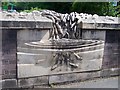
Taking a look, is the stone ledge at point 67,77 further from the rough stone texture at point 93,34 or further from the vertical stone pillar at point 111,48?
the rough stone texture at point 93,34

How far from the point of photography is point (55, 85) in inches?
227

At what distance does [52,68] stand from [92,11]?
6.77 metres

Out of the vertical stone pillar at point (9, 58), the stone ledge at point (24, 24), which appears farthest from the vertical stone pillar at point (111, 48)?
the vertical stone pillar at point (9, 58)

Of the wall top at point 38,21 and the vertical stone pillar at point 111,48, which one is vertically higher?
the wall top at point 38,21

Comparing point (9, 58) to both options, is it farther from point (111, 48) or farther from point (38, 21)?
point (111, 48)

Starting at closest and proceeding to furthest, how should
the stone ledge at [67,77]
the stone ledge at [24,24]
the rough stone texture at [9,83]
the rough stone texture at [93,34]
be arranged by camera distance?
the stone ledge at [24,24] < the rough stone texture at [9,83] < the stone ledge at [67,77] < the rough stone texture at [93,34]

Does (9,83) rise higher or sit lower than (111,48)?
lower

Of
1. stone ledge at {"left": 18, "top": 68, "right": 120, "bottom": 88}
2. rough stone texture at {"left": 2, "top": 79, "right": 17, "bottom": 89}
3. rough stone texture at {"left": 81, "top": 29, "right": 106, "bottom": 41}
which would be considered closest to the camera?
rough stone texture at {"left": 2, "top": 79, "right": 17, "bottom": 89}

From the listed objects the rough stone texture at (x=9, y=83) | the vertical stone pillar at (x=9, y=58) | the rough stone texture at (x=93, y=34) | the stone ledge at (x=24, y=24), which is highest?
the stone ledge at (x=24, y=24)

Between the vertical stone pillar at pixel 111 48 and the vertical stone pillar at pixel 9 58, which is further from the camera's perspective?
the vertical stone pillar at pixel 111 48

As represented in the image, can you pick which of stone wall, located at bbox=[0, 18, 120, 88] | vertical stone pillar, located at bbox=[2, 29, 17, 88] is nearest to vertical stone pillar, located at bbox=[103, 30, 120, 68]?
stone wall, located at bbox=[0, 18, 120, 88]

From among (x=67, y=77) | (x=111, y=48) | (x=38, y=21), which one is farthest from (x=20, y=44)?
(x=111, y=48)

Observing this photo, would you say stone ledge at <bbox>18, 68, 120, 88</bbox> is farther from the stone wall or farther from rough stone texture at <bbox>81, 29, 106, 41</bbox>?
rough stone texture at <bbox>81, 29, 106, 41</bbox>

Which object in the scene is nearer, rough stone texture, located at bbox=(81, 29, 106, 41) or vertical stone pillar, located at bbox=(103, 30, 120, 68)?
rough stone texture, located at bbox=(81, 29, 106, 41)
